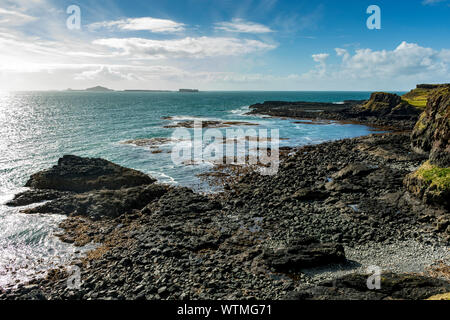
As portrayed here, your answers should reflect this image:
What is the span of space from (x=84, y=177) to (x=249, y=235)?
2094 cm

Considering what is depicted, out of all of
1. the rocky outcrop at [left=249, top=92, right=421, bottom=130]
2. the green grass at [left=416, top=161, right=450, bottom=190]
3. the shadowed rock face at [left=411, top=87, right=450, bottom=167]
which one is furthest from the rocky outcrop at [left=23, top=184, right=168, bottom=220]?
the rocky outcrop at [left=249, top=92, right=421, bottom=130]

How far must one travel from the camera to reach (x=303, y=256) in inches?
667

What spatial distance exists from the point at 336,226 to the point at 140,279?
46.4ft

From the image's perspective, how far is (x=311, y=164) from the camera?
128 ft

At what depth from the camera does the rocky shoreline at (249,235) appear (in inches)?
580

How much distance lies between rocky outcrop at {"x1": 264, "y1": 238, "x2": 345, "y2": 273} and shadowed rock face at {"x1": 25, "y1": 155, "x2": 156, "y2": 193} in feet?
66.9

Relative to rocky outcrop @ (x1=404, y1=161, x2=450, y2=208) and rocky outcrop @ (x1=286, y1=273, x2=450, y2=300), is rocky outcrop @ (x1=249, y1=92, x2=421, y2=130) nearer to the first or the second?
rocky outcrop @ (x1=404, y1=161, x2=450, y2=208)

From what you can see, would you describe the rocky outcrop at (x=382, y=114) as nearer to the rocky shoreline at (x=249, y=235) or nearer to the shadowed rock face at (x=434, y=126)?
the shadowed rock face at (x=434, y=126)

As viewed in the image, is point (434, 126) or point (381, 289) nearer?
point (381, 289)

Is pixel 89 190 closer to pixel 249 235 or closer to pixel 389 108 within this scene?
pixel 249 235

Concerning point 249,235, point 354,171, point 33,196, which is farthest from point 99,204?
point 354,171

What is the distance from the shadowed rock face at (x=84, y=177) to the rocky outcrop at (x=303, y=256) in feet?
66.9
